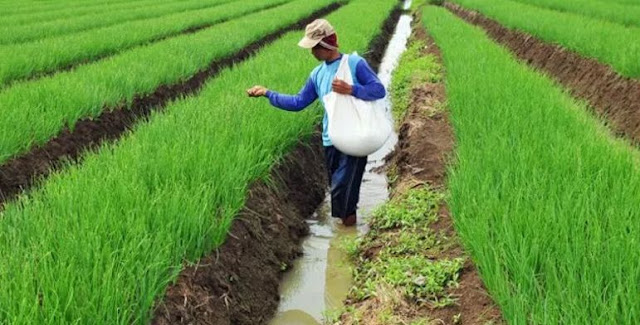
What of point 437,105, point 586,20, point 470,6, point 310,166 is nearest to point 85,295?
point 310,166

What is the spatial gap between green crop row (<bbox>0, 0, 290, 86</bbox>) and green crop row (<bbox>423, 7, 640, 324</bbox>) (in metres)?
4.65

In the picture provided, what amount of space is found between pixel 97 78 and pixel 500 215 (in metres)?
4.61

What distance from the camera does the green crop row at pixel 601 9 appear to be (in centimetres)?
1074

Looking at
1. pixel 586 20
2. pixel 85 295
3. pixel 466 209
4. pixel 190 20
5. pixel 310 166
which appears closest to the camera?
pixel 85 295

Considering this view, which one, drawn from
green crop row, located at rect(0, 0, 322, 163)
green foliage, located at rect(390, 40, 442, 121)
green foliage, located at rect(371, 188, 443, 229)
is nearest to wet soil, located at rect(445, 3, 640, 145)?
green foliage, located at rect(390, 40, 442, 121)

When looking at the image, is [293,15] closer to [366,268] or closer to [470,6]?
[470,6]

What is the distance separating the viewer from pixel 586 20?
10.4 meters

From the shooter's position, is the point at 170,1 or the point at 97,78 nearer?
→ the point at 97,78

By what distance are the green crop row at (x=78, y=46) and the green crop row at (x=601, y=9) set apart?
7.29 metres

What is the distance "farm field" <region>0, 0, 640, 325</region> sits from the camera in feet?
7.32

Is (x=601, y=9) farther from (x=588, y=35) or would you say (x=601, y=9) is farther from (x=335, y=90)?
(x=335, y=90)

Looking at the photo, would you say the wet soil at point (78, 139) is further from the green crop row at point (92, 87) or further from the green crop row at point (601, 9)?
the green crop row at point (601, 9)

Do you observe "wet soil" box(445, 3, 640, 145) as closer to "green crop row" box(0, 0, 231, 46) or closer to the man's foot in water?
the man's foot in water

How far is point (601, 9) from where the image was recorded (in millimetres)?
12016
